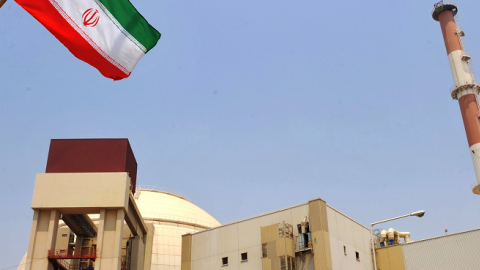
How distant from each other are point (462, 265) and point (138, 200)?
49.7 m

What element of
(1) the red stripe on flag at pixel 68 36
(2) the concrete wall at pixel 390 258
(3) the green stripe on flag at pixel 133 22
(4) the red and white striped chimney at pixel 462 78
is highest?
(4) the red and white striped chimney at pixel 462 78

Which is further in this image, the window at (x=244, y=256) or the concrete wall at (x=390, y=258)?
the concrete wall at (x=390, y=258)

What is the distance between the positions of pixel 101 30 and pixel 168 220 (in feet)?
204

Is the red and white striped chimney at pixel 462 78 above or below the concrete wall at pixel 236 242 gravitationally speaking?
above

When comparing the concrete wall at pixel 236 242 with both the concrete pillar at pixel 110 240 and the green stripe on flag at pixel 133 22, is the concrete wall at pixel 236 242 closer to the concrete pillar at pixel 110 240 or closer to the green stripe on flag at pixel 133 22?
the concrete pillar at pixel 110 240

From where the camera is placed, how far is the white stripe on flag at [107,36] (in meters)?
16.2

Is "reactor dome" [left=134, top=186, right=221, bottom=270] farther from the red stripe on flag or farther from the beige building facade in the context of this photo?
the red stripe on flag

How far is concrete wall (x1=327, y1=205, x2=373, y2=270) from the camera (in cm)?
4444

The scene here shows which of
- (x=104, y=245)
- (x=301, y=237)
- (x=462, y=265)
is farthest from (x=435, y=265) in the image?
(x=104, y=245)

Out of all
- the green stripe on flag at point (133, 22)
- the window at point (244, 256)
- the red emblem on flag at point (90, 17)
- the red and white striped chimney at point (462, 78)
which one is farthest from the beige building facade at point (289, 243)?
the red and white striped chimney at point (462, 78)

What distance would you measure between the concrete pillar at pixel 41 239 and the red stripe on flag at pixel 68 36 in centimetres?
3401

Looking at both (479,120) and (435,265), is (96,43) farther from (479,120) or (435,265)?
(479,120)

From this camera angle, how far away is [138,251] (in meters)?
58.6

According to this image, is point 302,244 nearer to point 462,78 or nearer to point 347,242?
point 347,242
